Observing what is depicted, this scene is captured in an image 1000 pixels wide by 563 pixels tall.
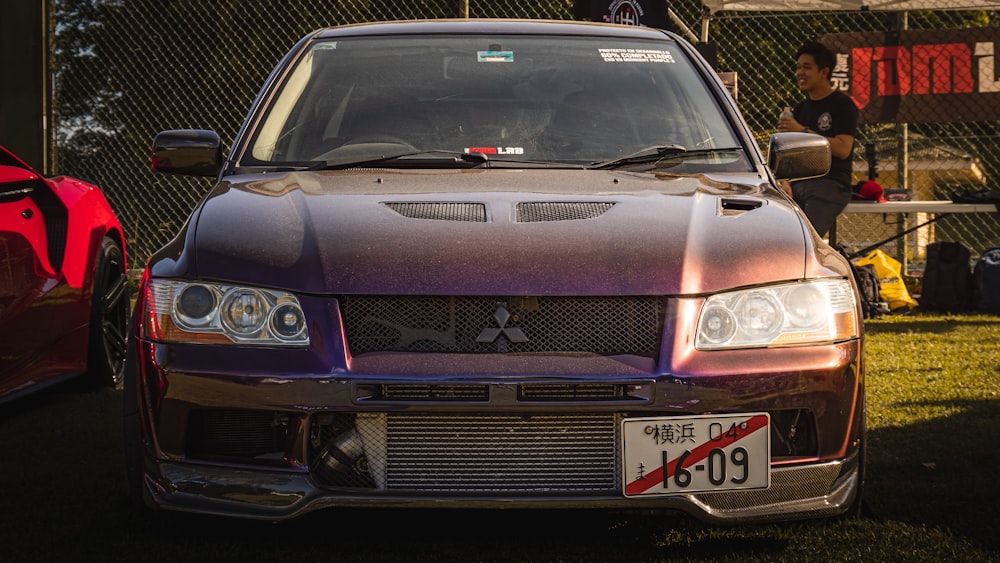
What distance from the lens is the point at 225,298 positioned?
9.02ft

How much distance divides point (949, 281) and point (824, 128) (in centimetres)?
223

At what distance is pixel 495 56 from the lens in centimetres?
409

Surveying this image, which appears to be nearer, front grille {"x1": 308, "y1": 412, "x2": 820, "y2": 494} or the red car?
front grille {"x1": 308, "y1": 412, "x2": 820, "y2": 494}

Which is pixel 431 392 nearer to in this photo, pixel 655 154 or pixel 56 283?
pixel 655 154

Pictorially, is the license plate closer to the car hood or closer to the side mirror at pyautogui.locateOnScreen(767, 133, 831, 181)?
the car hood

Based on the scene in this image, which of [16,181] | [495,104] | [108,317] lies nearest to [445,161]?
[495,104]

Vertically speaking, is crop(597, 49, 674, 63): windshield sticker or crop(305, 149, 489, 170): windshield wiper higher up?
crop(597, 49, 674, 63): windshield sticker

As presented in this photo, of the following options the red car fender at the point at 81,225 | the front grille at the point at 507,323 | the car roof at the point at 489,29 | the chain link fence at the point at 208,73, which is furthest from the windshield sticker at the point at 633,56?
the chain link fence at the point at 208,73

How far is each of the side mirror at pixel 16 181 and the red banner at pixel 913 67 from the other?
753cm

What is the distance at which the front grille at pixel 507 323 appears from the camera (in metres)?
2.67

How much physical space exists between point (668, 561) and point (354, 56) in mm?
2047

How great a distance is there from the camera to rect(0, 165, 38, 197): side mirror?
180 inches

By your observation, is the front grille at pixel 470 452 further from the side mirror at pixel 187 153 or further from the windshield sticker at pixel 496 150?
the side mirror at pixel 187 153

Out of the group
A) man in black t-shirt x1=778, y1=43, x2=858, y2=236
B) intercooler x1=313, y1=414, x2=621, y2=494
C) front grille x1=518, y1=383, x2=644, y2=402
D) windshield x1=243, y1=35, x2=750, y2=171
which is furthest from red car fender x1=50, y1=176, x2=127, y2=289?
man in black t-shirt x1=778, y1=43, x2=858, y2=236
